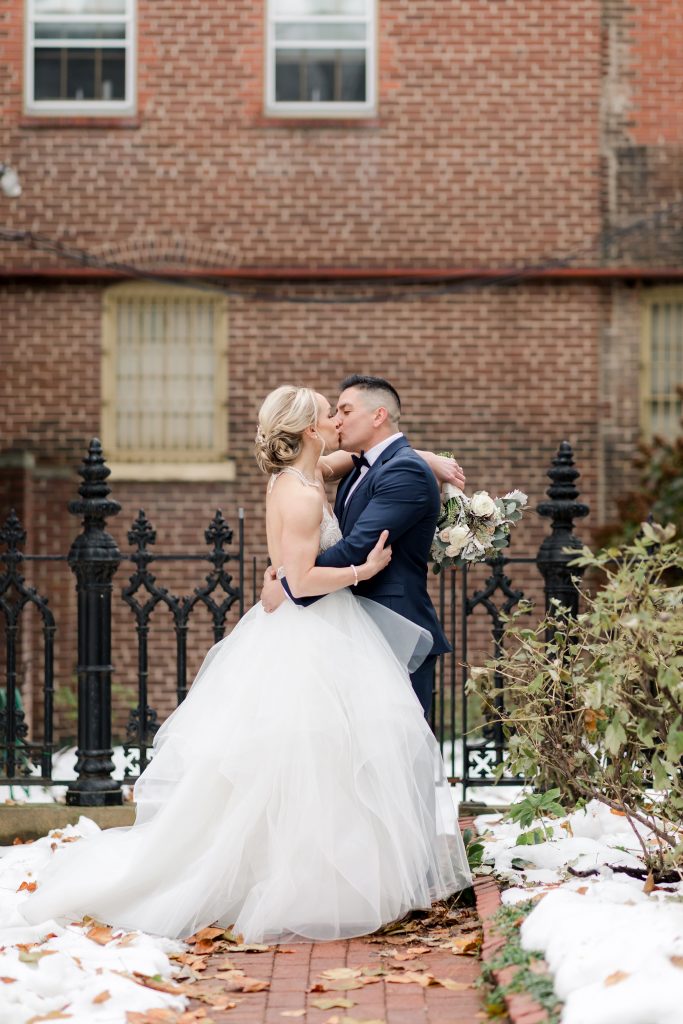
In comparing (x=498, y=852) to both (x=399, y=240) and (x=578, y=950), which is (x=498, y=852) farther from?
(x=399, y=240)

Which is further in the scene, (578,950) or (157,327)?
(157,327)

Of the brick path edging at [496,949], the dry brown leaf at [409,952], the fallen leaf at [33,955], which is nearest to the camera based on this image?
the brick path edging at [496,949]

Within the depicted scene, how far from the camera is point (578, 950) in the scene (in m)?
4.14

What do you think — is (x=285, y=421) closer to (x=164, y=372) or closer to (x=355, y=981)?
(x=355, y=981)

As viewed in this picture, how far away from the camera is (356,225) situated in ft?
44.2

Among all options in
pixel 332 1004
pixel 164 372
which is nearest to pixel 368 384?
pixel 332 1004

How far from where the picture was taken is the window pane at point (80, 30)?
1370 centimetres

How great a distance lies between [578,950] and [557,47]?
1119 centimetres

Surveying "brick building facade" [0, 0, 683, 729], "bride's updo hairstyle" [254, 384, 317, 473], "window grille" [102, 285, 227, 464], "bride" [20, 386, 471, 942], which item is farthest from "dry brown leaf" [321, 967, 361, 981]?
"window grille" [102, 285, 227, 464]

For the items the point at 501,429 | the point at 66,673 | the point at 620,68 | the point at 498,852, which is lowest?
the point at 66,673

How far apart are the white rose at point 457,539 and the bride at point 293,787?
0.47 metres

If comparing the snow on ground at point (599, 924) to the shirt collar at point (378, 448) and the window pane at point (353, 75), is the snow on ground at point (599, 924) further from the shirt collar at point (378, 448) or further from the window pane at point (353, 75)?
the window pane at point (353, 75)

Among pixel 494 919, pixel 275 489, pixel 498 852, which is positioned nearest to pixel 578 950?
pixel 494 919

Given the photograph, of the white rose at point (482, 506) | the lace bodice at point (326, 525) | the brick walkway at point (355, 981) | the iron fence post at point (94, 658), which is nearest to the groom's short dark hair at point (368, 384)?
the lace bodice at point (326, 525)
